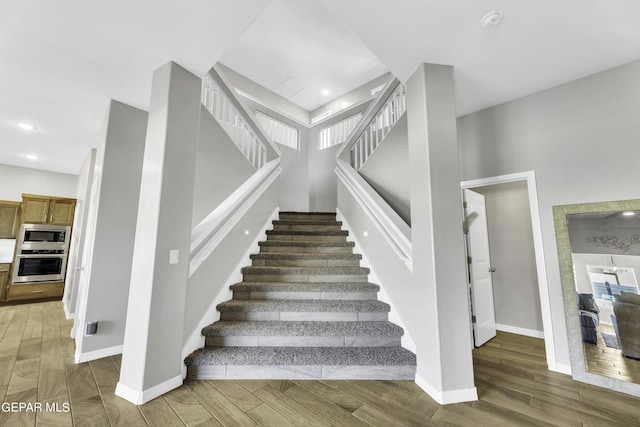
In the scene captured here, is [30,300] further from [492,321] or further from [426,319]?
[492,321]

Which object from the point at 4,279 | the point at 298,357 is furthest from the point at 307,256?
the point at 4,279

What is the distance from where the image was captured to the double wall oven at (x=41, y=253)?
16.3ft

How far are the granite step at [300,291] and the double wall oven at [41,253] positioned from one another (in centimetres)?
506

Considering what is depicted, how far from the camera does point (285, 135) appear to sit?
5902mm

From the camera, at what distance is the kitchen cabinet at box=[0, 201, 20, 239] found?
499cm

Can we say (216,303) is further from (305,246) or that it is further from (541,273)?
(541,273)

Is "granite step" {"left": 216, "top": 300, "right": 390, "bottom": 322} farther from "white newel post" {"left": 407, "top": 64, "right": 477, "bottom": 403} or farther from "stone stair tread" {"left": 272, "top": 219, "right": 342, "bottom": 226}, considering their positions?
"stone stair tread" {"left": 272, "top": 219, "right": 342, "bottom": 226}

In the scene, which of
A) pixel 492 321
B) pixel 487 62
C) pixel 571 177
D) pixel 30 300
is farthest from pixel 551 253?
pixel 30 300

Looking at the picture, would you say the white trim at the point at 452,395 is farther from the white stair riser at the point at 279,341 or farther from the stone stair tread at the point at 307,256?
the stone stair tread at the point at 307,256

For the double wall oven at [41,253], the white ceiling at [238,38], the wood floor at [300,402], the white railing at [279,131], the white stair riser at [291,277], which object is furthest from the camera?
the white railing at [279,131]

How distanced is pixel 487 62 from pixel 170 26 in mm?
2585

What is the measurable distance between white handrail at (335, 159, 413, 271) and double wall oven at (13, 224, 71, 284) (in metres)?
6.01

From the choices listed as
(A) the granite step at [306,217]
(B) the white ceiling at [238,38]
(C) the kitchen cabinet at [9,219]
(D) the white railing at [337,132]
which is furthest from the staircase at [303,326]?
(C) the kitchen cabinet at [9,219]

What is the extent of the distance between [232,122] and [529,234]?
181 inches
